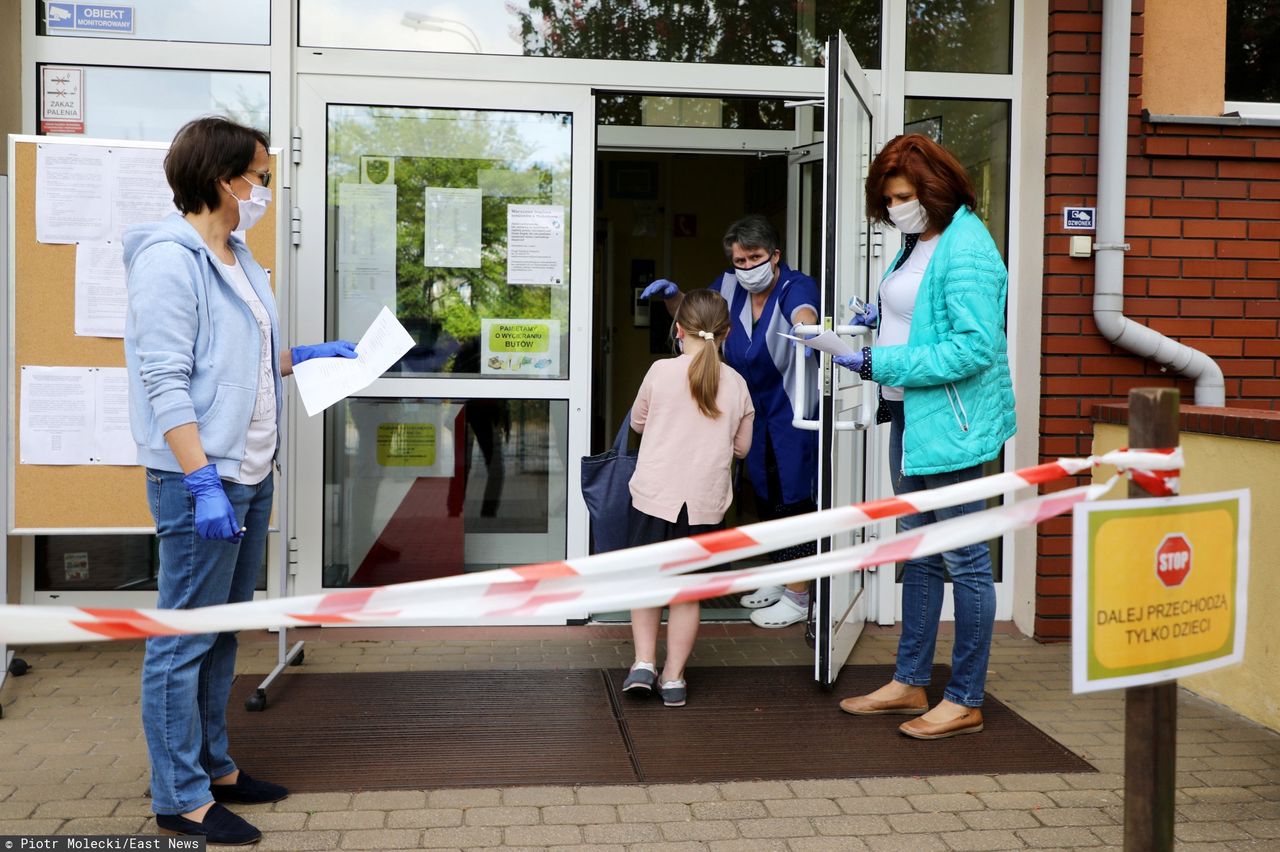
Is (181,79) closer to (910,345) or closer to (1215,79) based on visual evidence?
(910,345)

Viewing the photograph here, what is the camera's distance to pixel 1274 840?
3.07 meters

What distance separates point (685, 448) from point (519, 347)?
51.6 inches

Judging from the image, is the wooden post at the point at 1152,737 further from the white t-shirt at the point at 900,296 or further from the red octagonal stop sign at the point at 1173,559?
the white t-shirt at the point at 900,296

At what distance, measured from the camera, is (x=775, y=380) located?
17.0 ft

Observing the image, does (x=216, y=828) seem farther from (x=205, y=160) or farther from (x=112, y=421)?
(x=112, y=421)

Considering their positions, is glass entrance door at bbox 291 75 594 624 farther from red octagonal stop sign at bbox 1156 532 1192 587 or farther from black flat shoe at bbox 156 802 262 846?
red octagonal stop sign at bbox 1156 532 1192 587

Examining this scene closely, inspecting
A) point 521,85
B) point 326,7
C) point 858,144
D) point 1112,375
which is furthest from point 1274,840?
point 326,7

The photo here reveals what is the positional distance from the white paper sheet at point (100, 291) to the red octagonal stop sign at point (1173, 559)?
3592 mm

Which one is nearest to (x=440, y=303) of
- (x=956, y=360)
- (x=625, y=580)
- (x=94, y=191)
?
(x=94, y=191)

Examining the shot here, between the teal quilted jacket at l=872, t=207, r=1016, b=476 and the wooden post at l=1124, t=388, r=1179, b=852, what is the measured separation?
146 cm

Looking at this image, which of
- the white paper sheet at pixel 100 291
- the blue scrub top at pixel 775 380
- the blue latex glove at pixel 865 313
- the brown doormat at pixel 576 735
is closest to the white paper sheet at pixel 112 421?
the white paper sheet at pixel 100 291

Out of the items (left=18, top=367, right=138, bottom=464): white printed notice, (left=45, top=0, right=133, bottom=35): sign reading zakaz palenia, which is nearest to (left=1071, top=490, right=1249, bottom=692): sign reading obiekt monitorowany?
(left=18, top=367, right=138, bottom=464): white printed notice

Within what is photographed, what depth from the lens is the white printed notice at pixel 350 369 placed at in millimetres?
3368

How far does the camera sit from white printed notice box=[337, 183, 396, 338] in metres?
5.07
